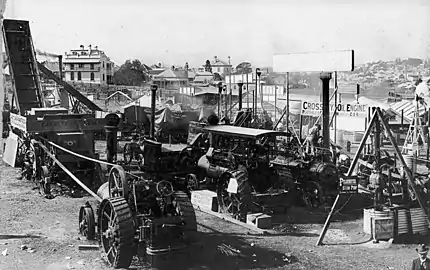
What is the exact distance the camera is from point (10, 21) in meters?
14.9

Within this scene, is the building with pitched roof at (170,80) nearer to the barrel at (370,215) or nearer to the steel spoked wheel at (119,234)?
the barrel at (370,215)

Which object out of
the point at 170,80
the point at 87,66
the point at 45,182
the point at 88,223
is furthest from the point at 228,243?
the point at 170,80

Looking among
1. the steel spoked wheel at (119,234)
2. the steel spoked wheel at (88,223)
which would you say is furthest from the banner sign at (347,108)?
the steel spoked wheel at (119,234)

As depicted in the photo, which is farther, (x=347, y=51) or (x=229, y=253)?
(x=347, y=51)

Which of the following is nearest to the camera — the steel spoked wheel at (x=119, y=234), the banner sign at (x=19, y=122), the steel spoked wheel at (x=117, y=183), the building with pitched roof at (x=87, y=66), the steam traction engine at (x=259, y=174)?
the steel spoked wheel at (x=119, y=234)

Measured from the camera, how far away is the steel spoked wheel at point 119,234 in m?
6.56

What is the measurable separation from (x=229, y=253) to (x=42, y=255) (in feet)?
8.91

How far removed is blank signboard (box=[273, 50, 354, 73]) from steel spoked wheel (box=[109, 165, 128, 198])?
745 centimetres

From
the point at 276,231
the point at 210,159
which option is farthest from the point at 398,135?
the point at 276,231

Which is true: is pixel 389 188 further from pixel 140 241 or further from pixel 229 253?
pixel 140 241

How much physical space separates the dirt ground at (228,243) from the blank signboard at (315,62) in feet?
12.9

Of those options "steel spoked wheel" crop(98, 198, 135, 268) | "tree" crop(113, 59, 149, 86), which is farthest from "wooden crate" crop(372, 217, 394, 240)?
"tree" crop(113, 59, 149, 86)

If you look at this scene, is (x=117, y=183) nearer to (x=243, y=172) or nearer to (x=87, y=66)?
(x=243, y=172)

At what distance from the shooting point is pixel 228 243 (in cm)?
806
